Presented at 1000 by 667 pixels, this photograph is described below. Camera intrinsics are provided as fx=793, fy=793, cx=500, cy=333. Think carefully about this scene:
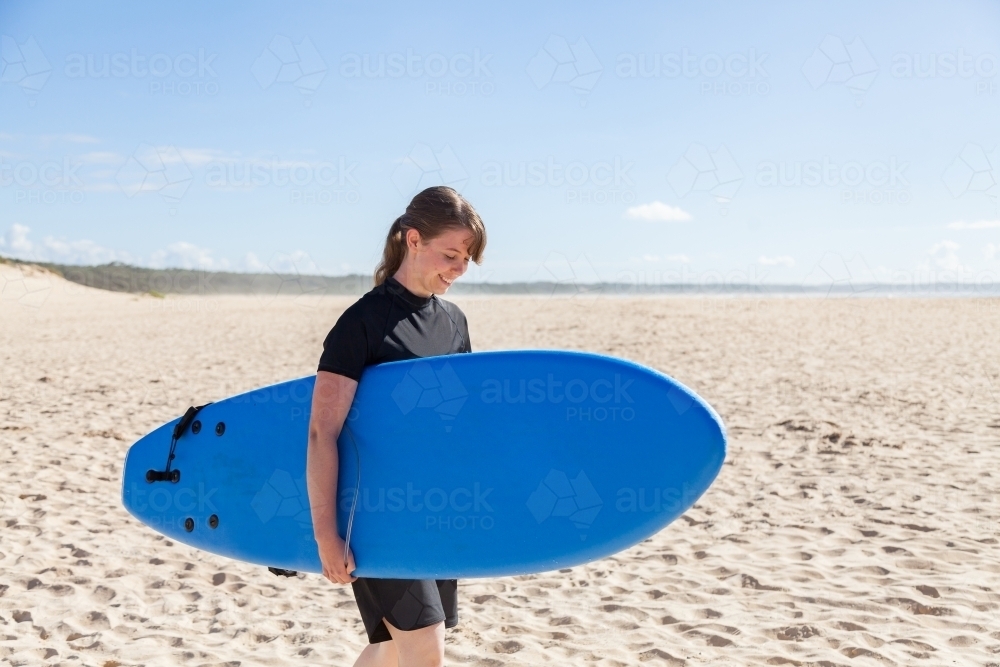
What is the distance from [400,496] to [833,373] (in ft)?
28.1

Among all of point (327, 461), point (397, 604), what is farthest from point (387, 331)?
point (397, 604)

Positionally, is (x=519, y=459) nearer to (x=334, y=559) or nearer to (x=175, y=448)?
(x=334, y=559)

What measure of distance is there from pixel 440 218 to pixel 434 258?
0.09m

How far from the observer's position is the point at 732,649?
2.73 metres

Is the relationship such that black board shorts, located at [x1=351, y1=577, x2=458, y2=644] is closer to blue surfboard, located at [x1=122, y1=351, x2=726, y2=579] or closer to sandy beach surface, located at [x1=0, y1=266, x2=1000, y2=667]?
blue surfboard, located at [x1=122, y1=351, x2=726, y2=579]

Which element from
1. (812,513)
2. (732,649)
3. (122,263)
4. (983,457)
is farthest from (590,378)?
(122,263)

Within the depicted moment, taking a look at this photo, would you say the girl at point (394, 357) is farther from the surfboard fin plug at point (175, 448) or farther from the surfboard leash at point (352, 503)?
the surfboard fin plug at point (175, 448)

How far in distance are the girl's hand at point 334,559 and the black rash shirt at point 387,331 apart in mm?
357

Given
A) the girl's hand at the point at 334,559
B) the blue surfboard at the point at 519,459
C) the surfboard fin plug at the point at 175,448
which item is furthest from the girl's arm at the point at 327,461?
the surfboard fin plug at the point at 175,448

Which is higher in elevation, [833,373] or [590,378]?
[590,378]

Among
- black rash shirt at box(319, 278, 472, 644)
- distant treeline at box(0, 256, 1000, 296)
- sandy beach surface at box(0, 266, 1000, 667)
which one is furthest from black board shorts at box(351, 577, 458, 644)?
distant treeline at box(0, 256, 1000, 296)

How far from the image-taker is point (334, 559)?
65.6 inches

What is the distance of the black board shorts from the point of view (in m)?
1.69

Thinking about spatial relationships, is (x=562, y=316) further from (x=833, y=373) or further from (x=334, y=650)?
(x=334, y=650)
